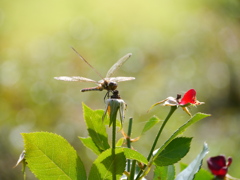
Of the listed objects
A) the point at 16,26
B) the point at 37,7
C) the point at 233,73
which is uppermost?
the point at 37,7

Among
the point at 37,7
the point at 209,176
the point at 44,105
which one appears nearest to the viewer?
the point at 209,176

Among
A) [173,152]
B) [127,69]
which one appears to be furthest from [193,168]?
[127,69]

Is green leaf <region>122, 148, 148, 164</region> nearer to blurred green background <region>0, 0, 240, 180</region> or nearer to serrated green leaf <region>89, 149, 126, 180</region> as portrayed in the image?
serrated green leaf <region>89, 149, 126, 180</region>

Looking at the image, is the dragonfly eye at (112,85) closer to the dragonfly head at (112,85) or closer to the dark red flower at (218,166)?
the dragonfly head at (112,85)

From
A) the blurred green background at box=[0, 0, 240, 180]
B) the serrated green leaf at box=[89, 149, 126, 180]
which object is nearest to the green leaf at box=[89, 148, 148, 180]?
the serrated green leaf at box=[89, 149, 126, 180]

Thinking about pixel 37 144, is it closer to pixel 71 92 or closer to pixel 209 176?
pixel 209 176

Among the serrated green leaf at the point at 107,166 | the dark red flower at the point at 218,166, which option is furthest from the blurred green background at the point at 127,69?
the serrated green leaf at the point at 107,166

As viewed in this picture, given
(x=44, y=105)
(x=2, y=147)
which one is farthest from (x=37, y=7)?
(x=2, y=147)
